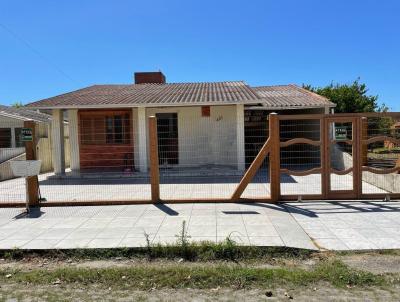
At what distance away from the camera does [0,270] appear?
4.95m

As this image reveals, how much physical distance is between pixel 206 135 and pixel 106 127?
179 inches

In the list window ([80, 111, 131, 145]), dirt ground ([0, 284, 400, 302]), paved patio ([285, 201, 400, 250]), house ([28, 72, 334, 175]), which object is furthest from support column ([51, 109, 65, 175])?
dirt ground ([0, 284, 400, 302])

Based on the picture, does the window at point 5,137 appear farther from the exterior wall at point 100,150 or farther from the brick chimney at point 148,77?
the brick chimney at point 148,77

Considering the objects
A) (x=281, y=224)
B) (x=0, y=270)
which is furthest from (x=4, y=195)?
(x=281, y=224)

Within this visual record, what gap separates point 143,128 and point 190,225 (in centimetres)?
928

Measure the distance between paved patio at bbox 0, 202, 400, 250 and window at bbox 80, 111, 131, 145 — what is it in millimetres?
8132

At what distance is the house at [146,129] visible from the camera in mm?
15125

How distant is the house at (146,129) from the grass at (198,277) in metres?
10.1

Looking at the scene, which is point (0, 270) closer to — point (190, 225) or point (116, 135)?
point (190, 225)

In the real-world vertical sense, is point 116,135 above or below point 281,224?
above

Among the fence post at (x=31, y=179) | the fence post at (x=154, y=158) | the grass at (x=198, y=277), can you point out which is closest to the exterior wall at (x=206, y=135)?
the fence post at (x=154, y=158)

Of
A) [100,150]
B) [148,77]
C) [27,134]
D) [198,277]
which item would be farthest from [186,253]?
[148,77]

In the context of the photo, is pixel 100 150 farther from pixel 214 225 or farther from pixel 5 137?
pixel 214 225

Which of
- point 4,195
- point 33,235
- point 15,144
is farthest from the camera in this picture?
point 15,144
